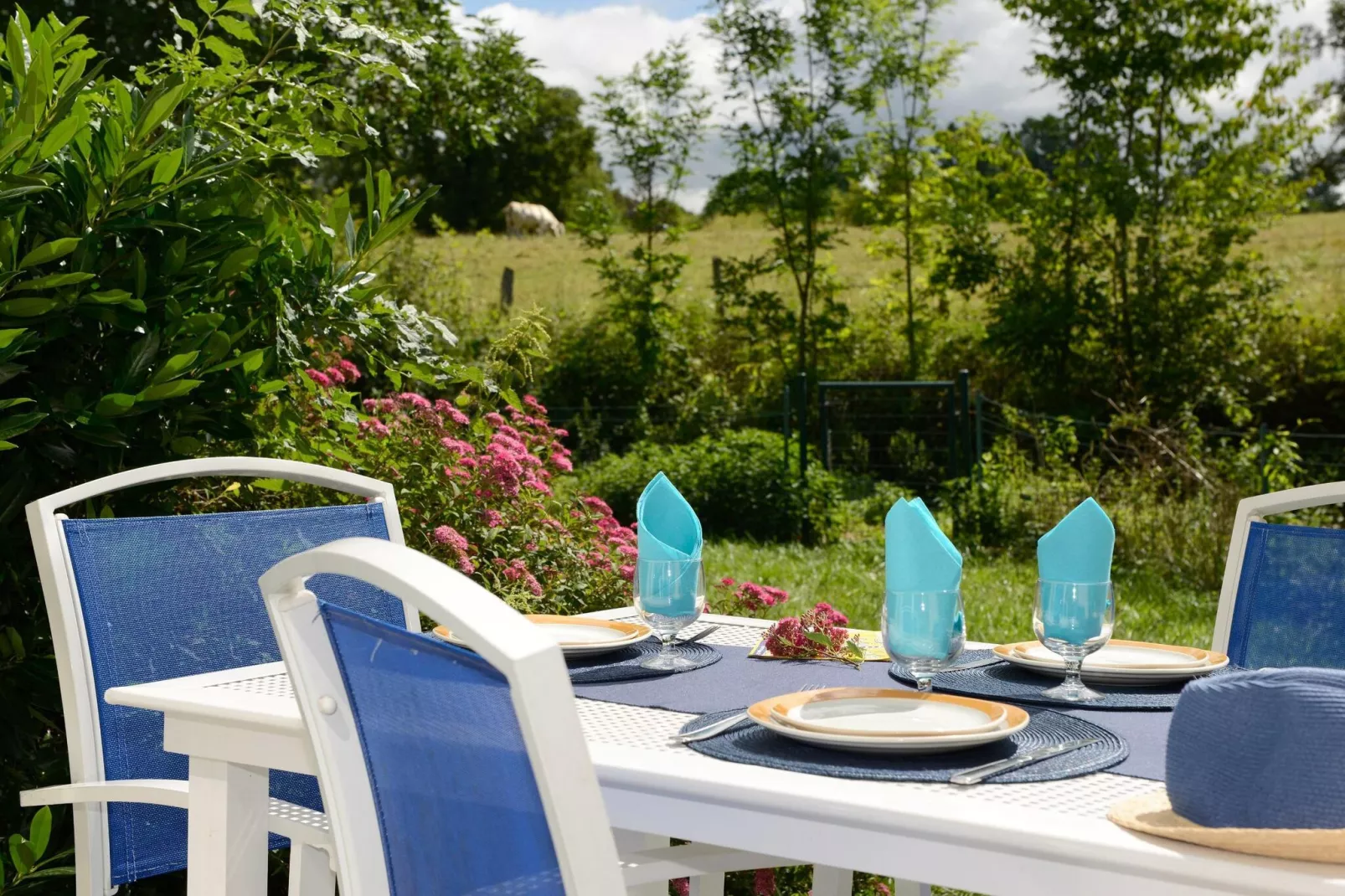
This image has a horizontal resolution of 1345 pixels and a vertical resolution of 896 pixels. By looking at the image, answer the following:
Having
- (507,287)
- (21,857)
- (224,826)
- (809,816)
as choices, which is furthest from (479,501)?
(507,287)

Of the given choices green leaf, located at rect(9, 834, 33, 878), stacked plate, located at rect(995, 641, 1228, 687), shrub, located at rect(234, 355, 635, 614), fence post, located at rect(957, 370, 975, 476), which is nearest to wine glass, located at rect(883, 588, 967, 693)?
stacked plate, located at rect(995, 641, 1228, 687)

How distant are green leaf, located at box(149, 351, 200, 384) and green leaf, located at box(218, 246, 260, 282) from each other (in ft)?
0.62

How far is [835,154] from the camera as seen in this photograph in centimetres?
1038

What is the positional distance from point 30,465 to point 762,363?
8998mm

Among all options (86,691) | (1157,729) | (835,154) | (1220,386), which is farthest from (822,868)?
(835,154)

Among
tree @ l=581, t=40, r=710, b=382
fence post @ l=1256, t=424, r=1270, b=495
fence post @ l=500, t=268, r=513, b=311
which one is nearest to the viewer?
fence post @ l=1256, t=424, r=1270, b=495

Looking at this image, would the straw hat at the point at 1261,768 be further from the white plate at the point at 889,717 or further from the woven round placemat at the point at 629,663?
the woven round placemat at the point at 629,663

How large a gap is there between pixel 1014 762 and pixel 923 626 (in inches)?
9.4

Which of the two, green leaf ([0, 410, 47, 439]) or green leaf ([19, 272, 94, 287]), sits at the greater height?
green leaf ([19, 272, 94, 287])

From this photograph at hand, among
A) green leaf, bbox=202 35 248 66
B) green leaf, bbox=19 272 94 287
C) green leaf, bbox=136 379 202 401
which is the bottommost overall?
green leaf, bbox=136 379 202 401

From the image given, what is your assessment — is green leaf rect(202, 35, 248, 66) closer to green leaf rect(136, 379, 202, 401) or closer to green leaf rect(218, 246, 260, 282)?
green leaf rect(218, 246, 260, 282)

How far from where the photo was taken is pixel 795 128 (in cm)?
1026

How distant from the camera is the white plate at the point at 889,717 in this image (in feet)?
3.98

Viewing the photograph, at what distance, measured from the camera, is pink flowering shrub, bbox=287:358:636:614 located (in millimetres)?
3359
